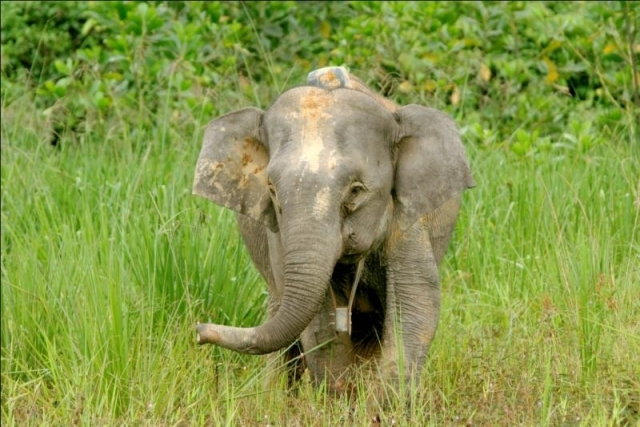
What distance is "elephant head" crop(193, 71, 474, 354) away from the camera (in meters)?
5.20

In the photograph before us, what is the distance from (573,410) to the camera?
5.55 m

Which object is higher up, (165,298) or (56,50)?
Result: (165,298)

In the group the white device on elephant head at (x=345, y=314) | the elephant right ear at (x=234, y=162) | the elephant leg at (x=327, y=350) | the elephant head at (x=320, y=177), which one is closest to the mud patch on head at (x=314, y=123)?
the elephant head at (x=320, y=177)

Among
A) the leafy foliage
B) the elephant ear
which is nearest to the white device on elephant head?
the elephant ear

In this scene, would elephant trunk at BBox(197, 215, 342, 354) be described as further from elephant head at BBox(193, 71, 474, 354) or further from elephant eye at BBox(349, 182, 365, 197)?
elephant eye at BBox(349, 182, 365, 197)

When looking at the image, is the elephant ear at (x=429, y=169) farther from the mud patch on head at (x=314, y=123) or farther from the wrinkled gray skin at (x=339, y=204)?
the mud patch on head at (x=314, y=123)

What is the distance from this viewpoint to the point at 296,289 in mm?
5156

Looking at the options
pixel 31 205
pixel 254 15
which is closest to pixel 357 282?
pixel 31 205

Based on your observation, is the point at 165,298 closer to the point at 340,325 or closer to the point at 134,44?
the point at 340,325

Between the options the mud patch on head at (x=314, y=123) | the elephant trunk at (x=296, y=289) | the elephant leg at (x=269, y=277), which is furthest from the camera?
the elephant leg at (x=269, y=277)

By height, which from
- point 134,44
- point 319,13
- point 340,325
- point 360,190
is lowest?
point 319,13

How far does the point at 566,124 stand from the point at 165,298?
398 cm

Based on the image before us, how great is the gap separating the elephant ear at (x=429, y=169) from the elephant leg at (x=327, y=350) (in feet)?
1.46

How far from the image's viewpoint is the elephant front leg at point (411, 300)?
578 centimetres
